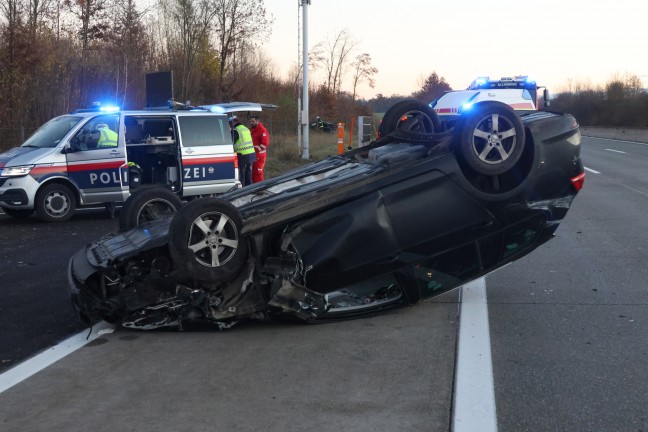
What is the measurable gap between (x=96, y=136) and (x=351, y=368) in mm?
8456

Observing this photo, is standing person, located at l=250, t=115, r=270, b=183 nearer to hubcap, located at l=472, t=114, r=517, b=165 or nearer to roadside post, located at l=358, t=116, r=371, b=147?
hubcap, located at l=472, t=114, r=517, b=165

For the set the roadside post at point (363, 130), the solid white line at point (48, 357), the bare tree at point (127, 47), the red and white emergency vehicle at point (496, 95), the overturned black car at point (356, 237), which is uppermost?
the bare tree at point (127, 47)

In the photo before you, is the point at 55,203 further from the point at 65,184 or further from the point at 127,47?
the point at 127,47

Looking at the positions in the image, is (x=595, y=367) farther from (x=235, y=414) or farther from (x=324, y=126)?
(x=324, y=126)

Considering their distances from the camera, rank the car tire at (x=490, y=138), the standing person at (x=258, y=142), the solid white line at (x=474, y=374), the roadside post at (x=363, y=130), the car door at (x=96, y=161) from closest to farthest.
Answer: the solid white line at (x=474, y=374), the car tire at (x=490, y=138), the car door at (x=96, y=161), the standing person at (x=258, y=142), the roadside post at (x=363, y=130)

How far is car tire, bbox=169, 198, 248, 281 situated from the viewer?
5.25 m

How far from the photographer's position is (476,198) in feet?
18.7

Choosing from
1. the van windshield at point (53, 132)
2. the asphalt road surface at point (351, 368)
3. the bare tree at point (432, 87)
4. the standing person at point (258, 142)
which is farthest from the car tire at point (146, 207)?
the bare tree at point (432, 87)

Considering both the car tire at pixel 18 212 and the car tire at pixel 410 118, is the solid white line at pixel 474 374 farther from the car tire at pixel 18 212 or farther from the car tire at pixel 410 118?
the car tire at pixel 18 212

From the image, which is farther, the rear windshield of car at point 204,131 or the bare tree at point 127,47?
the bare tree at point 127,47

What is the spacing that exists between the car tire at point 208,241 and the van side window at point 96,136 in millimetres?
7071

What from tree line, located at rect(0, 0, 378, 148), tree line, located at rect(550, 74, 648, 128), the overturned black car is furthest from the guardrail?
the overturned black car

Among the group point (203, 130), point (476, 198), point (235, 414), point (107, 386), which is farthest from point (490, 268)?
point (203, 130)

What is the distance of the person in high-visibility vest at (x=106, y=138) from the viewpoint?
11.8m
